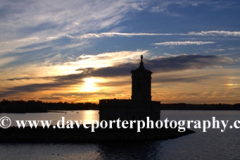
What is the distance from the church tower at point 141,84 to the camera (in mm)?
51750

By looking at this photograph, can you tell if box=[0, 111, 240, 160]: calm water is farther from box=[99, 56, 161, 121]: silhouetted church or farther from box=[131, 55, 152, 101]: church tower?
box=[131, 55, 152, 101]: church tower

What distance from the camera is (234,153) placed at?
44.5 metres

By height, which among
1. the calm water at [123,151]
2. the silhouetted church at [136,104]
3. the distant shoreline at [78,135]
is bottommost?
the calm water at [123,151]

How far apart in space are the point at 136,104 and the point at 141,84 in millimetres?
3188

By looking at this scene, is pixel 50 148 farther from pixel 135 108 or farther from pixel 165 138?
pixel 165 138

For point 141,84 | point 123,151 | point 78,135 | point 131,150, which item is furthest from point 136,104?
point 123,151

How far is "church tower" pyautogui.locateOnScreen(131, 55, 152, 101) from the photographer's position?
5175cm

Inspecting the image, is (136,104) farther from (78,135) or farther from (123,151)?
(123,151)

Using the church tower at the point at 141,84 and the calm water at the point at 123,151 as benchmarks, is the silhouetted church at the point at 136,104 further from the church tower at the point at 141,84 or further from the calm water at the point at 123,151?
the calm water at the point at 123,151

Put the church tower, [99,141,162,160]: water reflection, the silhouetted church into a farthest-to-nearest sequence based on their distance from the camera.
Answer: the church tower → the silhouetted church → [99,141,162,160]: water reflection

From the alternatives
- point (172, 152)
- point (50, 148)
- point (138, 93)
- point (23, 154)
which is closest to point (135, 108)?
point (138, 93)

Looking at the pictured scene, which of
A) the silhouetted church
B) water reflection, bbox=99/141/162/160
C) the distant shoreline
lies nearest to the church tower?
the silhouetted church

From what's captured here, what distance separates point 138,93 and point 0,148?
20717mm

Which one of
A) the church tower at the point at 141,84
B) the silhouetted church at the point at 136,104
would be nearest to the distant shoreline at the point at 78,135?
the silhouetted church at the point at 136,104
